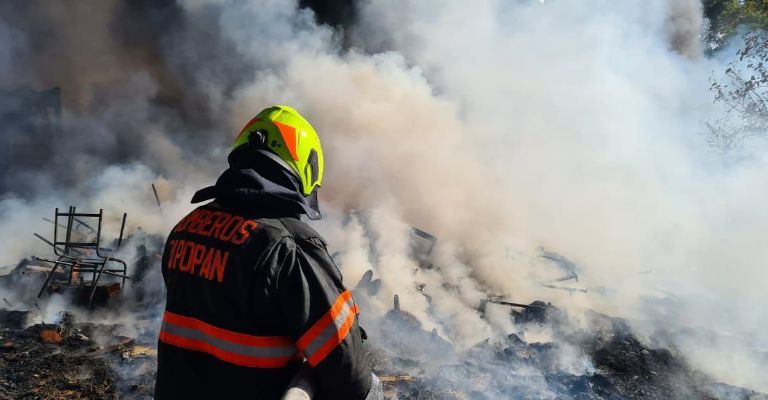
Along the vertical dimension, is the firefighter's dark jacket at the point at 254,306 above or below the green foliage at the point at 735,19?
below

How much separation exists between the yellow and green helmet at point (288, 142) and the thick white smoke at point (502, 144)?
6.38 meters

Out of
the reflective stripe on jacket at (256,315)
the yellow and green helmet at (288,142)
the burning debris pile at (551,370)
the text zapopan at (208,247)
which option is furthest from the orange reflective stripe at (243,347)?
the burning debris pile at (551,370)

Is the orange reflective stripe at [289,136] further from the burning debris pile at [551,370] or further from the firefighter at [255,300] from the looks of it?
the burning debris pile at [551,370]

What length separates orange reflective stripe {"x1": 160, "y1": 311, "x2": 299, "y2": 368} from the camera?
1.39 m

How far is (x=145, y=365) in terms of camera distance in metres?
4.59

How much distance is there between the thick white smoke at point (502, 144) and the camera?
9.33 metres

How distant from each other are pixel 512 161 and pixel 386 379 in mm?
7991

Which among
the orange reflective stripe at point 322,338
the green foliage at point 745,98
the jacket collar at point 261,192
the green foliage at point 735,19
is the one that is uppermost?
the green foliage at point 735,19

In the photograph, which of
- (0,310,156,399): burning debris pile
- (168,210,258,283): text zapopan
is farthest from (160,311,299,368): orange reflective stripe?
(0,310,156,399): burning debris pile

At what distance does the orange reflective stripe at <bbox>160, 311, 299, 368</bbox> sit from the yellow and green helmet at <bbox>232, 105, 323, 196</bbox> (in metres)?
0.50

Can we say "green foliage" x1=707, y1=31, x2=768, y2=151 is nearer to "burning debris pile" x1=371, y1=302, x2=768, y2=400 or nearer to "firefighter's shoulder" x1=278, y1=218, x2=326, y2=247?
"burning debris pile" x1=371, y1=302, x2=768, y2=400

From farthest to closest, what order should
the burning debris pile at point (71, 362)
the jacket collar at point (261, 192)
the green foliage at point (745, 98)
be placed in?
1. the green foliage at point (745, 98)
2. the burning debris pile at point (71, 362)
3. the jacket collar at point (261, 192)

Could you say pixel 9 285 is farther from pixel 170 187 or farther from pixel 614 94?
pixel 614 94

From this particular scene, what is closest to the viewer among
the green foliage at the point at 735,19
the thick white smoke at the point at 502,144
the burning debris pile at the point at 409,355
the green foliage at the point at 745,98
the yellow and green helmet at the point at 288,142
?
the yellow and green helmet at the point at 288,142
